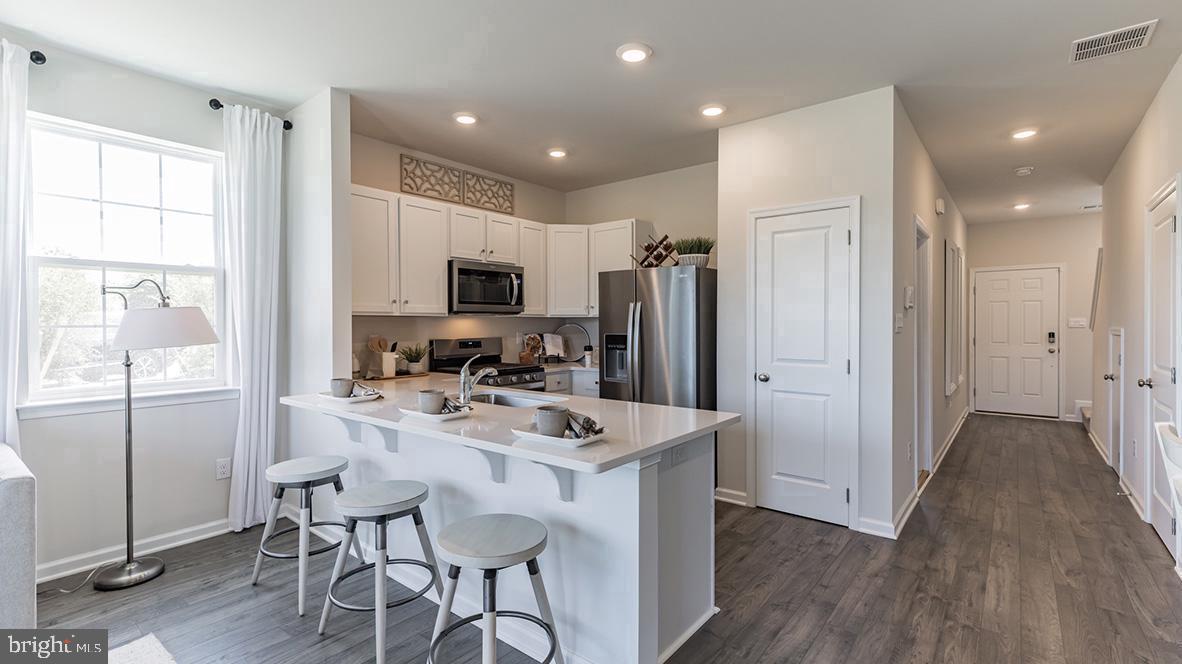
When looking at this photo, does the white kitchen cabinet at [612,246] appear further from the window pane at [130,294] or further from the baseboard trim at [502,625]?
the window pane at [130,294]

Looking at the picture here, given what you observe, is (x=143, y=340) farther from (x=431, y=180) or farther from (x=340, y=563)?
(x=431, y=180)

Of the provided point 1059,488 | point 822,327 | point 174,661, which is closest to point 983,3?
point 822,327

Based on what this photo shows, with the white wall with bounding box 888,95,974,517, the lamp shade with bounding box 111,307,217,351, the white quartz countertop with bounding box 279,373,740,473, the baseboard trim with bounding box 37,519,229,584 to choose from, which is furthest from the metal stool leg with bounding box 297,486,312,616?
the white wall with bounding box 888,95,974,517

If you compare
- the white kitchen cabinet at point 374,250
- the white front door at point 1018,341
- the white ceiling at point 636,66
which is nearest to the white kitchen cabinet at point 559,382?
the white kitchen cabinet at point 374,250

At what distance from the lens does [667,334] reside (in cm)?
390

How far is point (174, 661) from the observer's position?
6.68 ft

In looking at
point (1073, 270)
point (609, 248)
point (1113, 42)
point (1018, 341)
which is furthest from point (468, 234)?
point (1073, 270)

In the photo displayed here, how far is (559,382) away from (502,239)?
4.34ft

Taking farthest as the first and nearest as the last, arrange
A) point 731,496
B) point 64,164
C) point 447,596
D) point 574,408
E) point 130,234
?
point 731,496 < point 130,234 < point 64,164 < point 574,408 < point 447,596

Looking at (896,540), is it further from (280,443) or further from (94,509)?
(94,509)

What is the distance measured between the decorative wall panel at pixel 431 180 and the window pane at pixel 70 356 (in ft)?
7.03

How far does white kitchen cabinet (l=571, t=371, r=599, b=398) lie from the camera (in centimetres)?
465

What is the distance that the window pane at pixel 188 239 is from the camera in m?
3.10

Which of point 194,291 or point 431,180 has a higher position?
point 431,180
